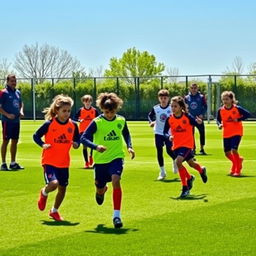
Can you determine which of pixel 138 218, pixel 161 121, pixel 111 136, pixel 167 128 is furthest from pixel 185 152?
pixel 111 136

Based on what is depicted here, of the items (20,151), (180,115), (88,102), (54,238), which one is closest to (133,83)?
(20,151)

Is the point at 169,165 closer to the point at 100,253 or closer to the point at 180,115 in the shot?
the point at 180,115

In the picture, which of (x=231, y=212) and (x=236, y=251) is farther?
(x=231, y=212)

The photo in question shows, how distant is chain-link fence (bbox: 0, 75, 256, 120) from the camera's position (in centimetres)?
5744

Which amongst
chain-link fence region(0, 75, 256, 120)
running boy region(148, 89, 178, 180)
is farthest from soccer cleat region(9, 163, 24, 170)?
chain-link fence region(0, 75, 256, 120)

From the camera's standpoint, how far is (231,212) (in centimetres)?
1099

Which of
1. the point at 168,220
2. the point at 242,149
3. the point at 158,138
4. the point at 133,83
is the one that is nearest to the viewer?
the point at 168,220

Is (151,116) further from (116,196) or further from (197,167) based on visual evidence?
(116,196)

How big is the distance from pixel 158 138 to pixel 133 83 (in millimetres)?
45721

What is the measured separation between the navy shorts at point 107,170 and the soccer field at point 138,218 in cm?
55

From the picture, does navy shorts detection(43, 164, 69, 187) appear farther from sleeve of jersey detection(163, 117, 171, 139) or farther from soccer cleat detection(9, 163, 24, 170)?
soccer cleat detection(9, 163, 24, 170)

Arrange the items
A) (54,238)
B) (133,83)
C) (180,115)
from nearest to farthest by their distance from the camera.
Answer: (54,238) → (180,115) → (133,83)

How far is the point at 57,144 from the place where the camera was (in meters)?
10.9

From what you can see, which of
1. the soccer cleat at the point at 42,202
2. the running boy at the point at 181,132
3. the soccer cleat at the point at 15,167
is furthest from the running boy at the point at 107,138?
the soccer cleat at the point at 15,167
